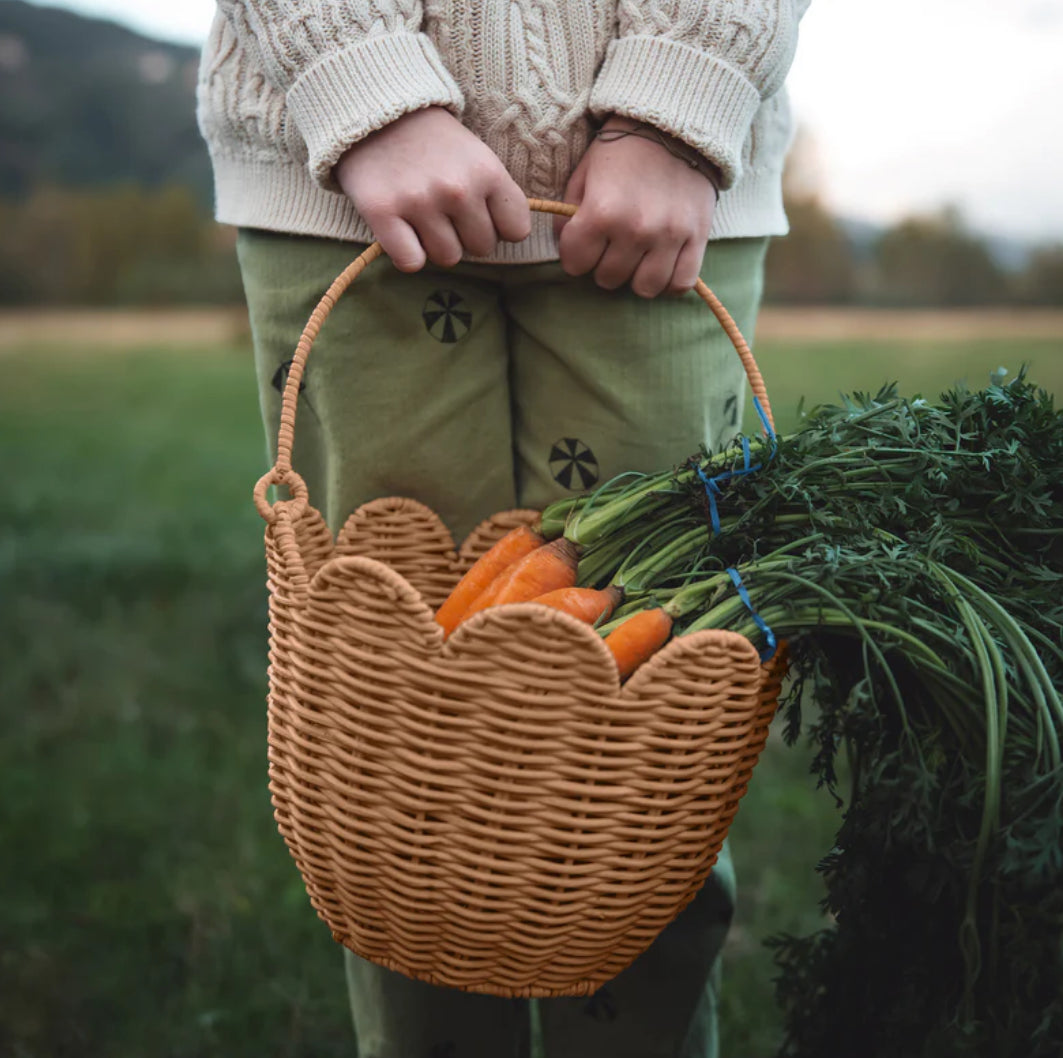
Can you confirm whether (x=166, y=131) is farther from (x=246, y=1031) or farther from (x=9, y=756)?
(x=246, y=1031)

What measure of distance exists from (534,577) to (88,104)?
8.59 metres

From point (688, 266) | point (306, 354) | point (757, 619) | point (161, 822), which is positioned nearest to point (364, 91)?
point (306, 354)

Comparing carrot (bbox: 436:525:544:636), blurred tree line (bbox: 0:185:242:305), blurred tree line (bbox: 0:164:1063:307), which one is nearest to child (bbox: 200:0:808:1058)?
carrot (bbox: 436:525:544:636)

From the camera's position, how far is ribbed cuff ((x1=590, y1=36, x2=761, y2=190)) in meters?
1.06

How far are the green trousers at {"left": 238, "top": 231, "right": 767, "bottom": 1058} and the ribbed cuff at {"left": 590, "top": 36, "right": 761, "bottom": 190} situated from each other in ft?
0.62

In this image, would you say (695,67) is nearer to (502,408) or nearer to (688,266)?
(688,266)

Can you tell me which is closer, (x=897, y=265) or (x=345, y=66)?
(x=345, y=66)

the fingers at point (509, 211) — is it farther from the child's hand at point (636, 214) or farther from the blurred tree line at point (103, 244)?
the blurred tree line at point (103, 244)

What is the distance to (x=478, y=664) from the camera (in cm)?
90

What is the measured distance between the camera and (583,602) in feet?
3.45

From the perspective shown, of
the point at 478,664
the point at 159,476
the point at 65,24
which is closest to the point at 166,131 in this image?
the point at 65,24

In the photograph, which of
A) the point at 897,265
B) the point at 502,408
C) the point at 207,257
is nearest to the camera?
the point at 502,408

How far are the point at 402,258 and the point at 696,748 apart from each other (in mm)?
558

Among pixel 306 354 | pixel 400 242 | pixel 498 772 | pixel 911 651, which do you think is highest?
pixel 400 242
